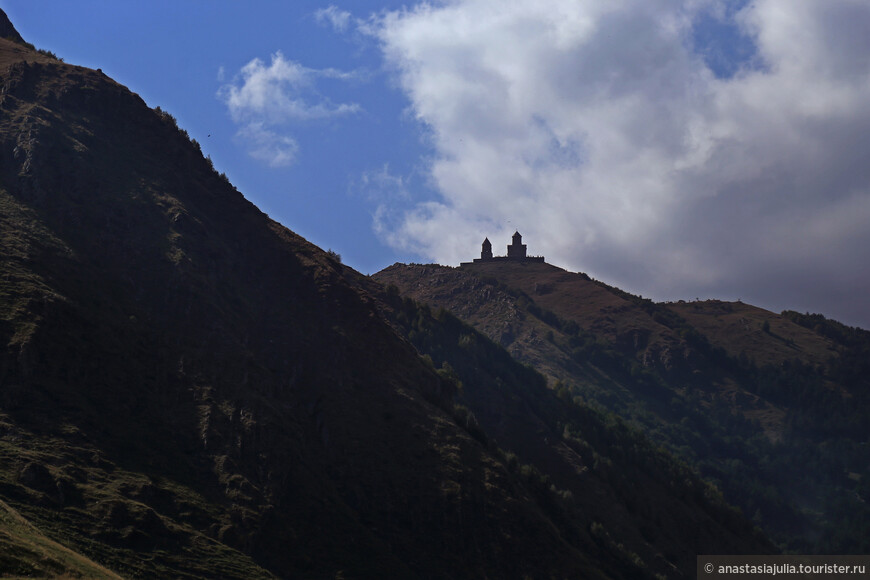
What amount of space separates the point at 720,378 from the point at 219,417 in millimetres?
120131

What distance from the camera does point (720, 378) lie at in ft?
497

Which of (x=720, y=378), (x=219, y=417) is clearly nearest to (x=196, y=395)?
(x=219, y=417)

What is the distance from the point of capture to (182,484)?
44531 mm

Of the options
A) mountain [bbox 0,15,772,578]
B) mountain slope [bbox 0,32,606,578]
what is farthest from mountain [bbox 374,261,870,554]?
mountain slope [bbox 0,32,606,578]

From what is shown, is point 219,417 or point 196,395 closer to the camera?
point 219,417

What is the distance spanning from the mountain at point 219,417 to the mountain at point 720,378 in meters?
36.2

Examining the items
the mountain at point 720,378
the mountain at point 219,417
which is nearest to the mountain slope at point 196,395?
the mountain at point 219,417

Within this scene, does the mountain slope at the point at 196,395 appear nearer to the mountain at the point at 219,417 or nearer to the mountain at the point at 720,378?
the mountain at the point at 219,417

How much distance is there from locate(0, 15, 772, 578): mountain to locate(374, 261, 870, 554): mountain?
1425 inches

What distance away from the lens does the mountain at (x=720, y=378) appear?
4636 inches

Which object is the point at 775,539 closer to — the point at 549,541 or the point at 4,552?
the point at 549,541

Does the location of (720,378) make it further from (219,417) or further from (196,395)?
(196,395)

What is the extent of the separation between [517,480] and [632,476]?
78.7 ft

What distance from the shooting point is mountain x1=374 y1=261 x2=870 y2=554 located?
118m
